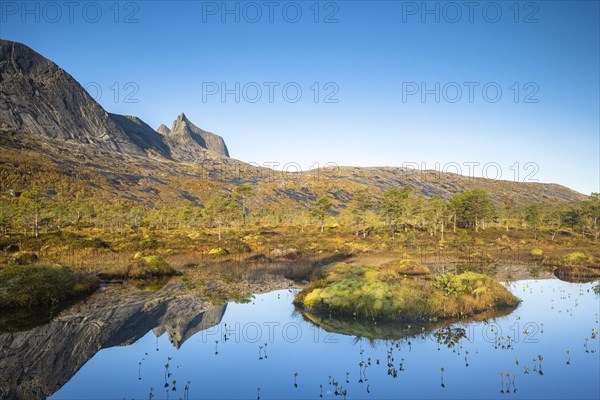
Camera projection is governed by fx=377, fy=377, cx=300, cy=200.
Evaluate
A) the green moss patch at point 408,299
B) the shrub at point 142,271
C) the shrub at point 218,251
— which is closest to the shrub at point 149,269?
the shrub at point 142,271

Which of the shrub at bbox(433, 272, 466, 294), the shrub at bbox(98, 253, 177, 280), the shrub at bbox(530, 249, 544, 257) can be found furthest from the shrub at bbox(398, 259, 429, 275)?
the shrub at bbox(530, 249, 544, 257)

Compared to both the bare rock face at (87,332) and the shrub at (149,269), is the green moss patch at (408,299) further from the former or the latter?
the shrub at (149,269)

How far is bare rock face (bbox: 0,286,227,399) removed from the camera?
1209cm

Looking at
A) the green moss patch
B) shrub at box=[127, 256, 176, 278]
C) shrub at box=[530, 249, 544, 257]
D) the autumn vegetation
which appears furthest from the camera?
shrub at box=[530, 249, 544, 257]

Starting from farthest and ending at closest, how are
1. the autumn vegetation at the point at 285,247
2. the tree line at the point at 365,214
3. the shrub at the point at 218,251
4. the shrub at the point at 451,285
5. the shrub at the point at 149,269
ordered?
the tree line at the point at 365,214 < the shrub at the point at 218,251 < the autumn vegetation at the point at 285,247 < the shrub at the point at 149,269 < the shrub at the point at 451,285

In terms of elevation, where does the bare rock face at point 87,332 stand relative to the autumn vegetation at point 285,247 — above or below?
below

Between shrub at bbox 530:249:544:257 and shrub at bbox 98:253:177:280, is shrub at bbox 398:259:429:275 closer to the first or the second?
shrub at bbox 98:253:177:280

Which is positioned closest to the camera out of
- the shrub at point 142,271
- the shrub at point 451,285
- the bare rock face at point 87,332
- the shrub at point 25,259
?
the bare rock face at point 87,332

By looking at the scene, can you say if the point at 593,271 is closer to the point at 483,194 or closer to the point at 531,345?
the point at 531,345

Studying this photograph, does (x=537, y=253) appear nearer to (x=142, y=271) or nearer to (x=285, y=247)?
(x=285, y=247)

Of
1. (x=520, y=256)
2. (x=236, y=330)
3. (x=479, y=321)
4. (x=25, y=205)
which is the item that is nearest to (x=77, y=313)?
(x=236, y=330)

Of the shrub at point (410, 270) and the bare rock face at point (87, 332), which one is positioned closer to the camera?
the bare rock face at point (87, 332)

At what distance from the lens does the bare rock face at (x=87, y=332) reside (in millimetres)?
12094

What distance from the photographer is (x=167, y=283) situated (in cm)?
2891
